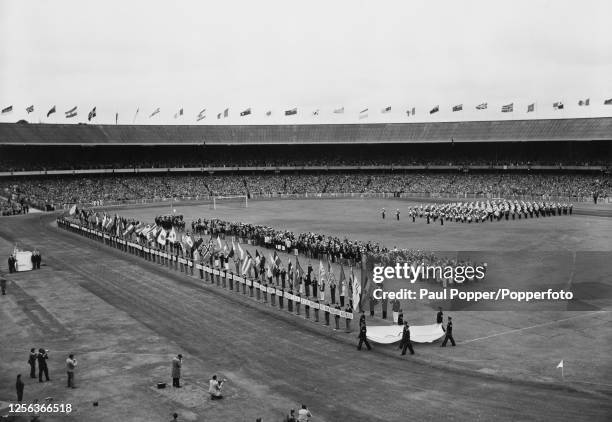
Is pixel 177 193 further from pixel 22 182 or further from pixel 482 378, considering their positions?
pixel 482 378

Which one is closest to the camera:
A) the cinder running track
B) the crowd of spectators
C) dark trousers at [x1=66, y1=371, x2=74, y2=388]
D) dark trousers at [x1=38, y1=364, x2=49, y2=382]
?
the cinder running track

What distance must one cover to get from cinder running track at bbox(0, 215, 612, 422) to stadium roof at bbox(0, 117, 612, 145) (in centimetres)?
6905

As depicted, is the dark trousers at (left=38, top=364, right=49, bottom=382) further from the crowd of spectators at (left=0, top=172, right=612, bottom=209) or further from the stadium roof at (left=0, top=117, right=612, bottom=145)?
the stadium roof at (left=0, top=117, right=612, bottom=145)

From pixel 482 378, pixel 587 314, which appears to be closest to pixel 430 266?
pixel 587 314

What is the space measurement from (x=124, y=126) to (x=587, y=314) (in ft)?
294

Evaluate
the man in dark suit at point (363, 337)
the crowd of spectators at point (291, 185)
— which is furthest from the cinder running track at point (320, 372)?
the crowd of spectators at point (291, 185)

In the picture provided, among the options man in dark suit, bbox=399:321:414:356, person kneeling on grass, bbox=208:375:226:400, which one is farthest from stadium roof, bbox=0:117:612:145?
person kneeling on grass, bbox=208:375:226:400

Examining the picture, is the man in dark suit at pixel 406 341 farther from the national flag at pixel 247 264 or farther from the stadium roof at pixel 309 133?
the stadium roof at pixel 309 133

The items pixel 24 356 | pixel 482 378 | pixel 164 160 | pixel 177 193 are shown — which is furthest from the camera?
pixel 164 160

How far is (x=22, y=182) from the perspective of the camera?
90688mm

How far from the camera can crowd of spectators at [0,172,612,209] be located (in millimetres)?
86500

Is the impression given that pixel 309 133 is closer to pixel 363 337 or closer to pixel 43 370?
pixel 363 337
